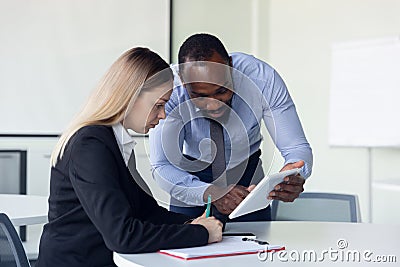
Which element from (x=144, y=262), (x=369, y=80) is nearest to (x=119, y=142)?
(x=144, y=262)

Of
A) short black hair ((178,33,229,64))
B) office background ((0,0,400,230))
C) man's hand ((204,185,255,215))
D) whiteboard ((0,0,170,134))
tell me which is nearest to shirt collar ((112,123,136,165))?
man's hand ((204,185,255,215))

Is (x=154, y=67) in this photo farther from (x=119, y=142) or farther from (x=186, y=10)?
(x=186, y=10)

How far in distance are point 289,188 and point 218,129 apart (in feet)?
1.37

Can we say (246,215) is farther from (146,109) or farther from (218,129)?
(146,109)

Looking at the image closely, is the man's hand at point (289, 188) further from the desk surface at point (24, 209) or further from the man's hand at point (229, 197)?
the desk surface at point (24, 209)

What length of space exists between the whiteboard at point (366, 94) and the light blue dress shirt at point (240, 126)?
174 centimetres

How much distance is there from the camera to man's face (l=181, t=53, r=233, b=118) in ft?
6.75

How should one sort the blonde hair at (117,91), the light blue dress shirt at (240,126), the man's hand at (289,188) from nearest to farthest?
the blonde hair at (117,91) < the man's hand at (289,188) < the light blue dress shirt at (240,126)

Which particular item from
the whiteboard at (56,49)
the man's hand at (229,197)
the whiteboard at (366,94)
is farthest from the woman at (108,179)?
the whiteboard at (56,49)

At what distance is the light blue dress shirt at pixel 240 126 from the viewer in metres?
2.22

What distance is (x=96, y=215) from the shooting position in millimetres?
1548

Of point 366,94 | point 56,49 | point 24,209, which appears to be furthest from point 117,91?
point 56,49

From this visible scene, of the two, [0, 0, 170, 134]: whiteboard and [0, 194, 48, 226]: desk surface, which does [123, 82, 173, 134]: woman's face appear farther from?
[0, 0, 170, 134]: whiteboard

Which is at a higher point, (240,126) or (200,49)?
(200,49)
